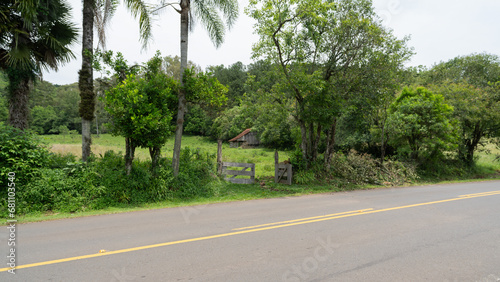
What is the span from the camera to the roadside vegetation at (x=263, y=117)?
891 cm

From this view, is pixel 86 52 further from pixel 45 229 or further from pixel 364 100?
pixel 364 100

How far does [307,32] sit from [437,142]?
39.4 ft

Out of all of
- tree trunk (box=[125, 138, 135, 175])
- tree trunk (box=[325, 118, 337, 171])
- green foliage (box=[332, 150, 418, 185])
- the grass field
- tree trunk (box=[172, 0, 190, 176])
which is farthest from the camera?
tree trunk (box=[325, 118, 337, 171])

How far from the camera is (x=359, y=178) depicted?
15242mm

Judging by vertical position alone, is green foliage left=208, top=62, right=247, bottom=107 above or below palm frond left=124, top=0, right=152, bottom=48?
above

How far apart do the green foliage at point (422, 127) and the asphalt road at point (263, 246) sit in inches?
413

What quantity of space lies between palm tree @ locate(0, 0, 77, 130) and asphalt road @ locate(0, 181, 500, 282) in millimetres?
6520

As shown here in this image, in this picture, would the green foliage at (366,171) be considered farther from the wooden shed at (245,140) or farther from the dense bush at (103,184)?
the wooden shed at (245,140)

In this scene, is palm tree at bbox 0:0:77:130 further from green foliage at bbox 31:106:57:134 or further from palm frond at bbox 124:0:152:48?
green foliage at bbox 31:106:57:134

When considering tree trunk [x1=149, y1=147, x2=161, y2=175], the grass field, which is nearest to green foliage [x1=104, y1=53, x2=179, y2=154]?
tree trunk [x1=149, y1=147, x2=161, y2=175]

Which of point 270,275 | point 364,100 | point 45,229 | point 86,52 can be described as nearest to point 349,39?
point 364,100

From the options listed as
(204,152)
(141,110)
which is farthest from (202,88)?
(204,152)

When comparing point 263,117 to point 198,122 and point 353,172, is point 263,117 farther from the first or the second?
point 198,122

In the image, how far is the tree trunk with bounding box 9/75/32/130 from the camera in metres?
10.4
